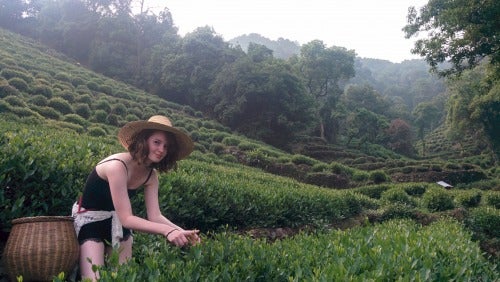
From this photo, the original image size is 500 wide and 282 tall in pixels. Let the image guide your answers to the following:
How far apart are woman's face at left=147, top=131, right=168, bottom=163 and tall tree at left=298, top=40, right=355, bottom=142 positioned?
41366 millimetres

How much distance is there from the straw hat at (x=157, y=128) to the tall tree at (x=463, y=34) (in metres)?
11.4

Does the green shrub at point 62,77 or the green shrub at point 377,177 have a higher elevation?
the green shrub at point 62,77

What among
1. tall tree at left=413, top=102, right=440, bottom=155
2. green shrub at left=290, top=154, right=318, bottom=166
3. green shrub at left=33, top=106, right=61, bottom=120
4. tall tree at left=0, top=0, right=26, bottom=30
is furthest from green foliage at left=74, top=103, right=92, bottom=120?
tall tree at left=413, top=102, right=440, bottom=155

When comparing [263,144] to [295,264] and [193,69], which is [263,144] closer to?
[193,69]

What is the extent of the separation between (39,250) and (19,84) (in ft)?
68.3

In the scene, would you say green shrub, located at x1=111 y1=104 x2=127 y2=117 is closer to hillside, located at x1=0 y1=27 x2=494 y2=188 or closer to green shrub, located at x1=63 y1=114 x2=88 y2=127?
hillside, located at x1=0 y1=27 x2=494 y2=188

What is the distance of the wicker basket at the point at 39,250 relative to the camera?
3.18 m

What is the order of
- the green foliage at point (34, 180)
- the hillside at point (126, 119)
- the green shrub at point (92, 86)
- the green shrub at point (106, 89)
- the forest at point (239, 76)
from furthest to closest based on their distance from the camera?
the forest at point (239, 76) → the green shrub at point (106, 89) → the green shrub at point (92, 86) → the hillside at point (126, 119) → the green foliage at point (34, 180)

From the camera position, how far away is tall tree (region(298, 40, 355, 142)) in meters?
44.5

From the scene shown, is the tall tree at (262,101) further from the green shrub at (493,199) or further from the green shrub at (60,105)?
the green shrub at (493,199)

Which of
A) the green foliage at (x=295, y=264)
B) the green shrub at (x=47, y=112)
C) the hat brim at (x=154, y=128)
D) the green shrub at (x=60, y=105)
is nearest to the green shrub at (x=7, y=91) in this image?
the green shrub at (x=47, y=112)

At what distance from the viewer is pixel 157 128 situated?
11.8ft

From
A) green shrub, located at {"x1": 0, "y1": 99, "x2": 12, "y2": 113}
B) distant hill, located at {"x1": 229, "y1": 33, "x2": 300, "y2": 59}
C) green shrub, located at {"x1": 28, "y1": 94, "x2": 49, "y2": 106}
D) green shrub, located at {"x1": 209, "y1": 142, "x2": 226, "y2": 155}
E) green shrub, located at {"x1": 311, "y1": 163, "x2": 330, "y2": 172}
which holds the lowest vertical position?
green shrub, located at {"x1": 209, "y1": 142, "x2": 226, "y2": 155}

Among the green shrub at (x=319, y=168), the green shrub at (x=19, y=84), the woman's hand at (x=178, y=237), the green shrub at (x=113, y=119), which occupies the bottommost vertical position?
the green shrub at (x=319, y=168)
